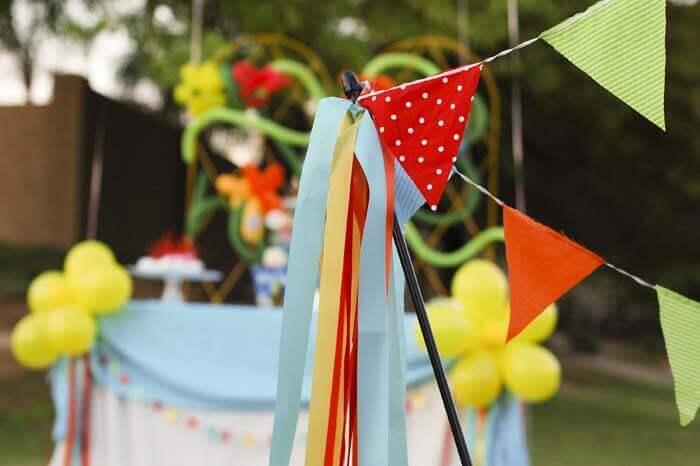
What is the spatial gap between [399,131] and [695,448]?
5646 mm

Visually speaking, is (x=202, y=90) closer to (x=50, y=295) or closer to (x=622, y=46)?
(x=50, y=295)

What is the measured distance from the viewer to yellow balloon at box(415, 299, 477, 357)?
8.52 feet

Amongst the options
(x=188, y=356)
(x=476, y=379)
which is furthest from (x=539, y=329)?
(x=188, y=356)

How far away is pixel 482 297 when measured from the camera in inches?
109

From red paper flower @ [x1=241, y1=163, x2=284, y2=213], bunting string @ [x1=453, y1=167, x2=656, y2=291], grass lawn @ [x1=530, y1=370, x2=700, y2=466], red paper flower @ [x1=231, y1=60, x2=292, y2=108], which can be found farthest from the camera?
grass lawn @ [x1=530, y1=370, x2=700, y2=466]

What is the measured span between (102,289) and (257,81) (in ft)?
4.37

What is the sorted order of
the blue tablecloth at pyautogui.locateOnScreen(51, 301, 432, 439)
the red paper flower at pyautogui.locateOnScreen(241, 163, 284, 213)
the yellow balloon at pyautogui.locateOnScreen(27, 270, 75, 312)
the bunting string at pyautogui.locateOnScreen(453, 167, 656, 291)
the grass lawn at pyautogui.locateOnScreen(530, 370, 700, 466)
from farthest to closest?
the grass lawn at pyautogui.locateOnScreen(530, 370, 700, 466)
the red paper flower at pyautogui.locateOnScreen(241, 163, 284, 213)
the yellow balloon at pyautogui.locateOnScreen(27, 270, 75, 312)
the blue tablecloth at pyautogui.locateOnScreen(51, 301, 432, 439)
the bunting string at pyautogui.locateOnScreen(453, 167, 656, 291)

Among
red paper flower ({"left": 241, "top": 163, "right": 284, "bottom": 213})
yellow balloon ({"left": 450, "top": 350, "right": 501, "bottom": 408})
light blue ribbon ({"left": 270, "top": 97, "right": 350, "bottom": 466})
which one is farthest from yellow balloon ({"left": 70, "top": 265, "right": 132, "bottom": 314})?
light blue ribbon ({"left": 270, "top": 97, "right": 350, "bottom": 466})

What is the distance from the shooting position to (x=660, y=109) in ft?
3.84

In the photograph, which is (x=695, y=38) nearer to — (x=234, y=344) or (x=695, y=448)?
(x=695, y=448)

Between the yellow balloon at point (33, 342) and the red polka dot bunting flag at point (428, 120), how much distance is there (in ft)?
6.97

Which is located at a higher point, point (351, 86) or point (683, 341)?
point (351, 86)

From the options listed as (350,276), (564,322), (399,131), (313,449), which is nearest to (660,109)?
(399,131)

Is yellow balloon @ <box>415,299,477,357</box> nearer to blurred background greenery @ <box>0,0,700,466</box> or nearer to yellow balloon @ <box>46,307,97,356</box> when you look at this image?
yellow balloon @ <box>46,307,97,356</box>
